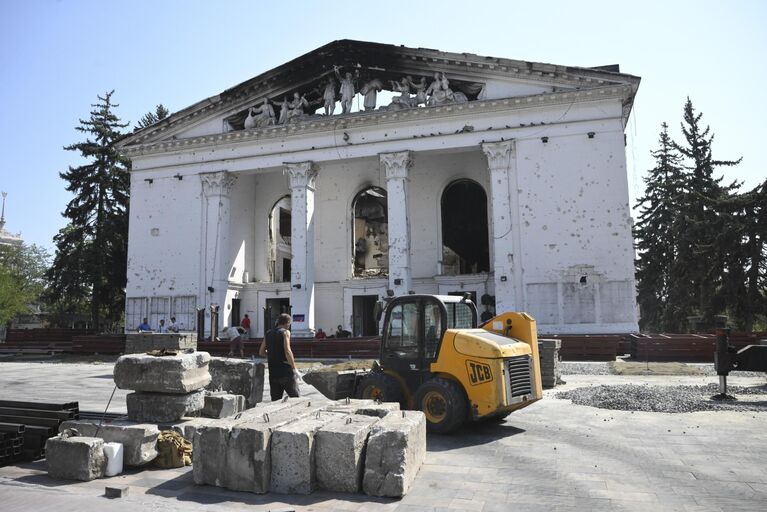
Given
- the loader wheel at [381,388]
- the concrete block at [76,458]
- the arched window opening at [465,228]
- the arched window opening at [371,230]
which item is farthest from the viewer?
the arched window opening at [371,230]

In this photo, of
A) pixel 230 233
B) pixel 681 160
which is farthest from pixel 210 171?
pixel 681 160

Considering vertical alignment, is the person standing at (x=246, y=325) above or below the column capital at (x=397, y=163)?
below

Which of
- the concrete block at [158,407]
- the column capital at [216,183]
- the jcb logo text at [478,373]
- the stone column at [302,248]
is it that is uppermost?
the column capital at [216,183]

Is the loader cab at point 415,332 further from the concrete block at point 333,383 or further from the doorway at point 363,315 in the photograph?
the doorway at point 363,315

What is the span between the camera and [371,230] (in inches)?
1404

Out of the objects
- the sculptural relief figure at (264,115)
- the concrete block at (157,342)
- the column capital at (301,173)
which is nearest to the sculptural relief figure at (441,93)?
the column capital at (301,173)

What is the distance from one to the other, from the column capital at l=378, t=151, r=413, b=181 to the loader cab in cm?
1729

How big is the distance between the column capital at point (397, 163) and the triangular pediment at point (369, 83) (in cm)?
236

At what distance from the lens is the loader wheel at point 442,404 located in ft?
23.9

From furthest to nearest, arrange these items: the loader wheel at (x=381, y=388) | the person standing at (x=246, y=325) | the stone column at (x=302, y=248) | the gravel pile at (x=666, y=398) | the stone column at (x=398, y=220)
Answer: the person standing at (x=246, y=325)
the stone column at (x=302, y=248)
the stone column at (x=398, y=220)
the gravel pile at (x=666, y=398)
the loader wheel at (x=381, y=388)

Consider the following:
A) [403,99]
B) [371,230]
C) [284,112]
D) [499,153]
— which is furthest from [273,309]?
[499,153]

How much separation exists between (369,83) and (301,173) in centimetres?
557

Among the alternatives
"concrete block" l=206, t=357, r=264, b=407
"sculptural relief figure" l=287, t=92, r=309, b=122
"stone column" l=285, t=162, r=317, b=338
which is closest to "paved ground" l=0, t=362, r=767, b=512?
"concrete block" l=206, t=357, r=264, b=407

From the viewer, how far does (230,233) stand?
1119 inches
